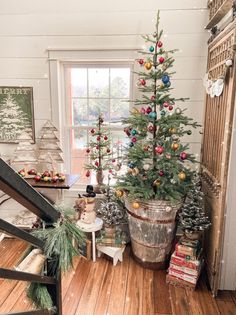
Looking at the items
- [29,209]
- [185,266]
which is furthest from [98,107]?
[29,209]

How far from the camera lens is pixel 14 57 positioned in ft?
9.76

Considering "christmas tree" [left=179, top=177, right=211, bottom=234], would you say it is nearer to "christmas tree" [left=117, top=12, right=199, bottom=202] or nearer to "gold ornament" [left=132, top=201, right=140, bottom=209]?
"christmas tree" [left=117, top=12, right=199, bottom=202]

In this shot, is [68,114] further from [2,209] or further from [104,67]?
[2,209]

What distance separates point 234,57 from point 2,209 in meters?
3.08

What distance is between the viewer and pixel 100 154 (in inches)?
113

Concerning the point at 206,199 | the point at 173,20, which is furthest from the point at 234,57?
the point at 206,199

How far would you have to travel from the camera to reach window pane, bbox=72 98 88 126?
315cm

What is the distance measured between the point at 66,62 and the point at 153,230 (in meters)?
2.08

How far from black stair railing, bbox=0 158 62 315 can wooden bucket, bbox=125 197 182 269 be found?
1.43m

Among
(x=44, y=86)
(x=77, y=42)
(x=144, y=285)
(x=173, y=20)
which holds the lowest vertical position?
(x=144, y=285)

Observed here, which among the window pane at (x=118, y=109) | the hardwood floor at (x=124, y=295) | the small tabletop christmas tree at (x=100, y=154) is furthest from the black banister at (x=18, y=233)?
the window pane at (x=118, y=109)

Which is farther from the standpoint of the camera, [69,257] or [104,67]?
[104,67]

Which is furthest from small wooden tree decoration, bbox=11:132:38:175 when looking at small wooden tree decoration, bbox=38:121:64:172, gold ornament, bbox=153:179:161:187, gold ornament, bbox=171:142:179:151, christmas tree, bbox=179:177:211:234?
christmas tree, bbox=179:177:211:234

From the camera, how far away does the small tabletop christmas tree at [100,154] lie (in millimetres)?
2859
